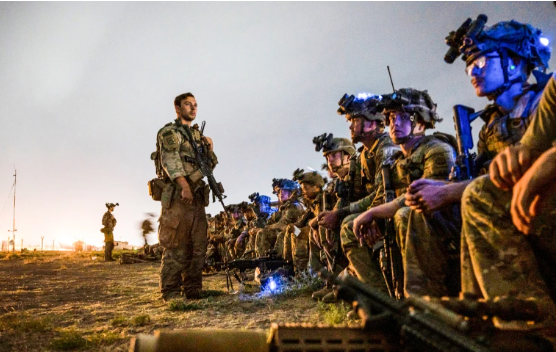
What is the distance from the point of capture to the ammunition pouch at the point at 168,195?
5645 mm

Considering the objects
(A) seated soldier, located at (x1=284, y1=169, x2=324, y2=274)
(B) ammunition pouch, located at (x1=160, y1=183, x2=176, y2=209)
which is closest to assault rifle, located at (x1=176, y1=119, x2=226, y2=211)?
(B) ammunition pouch, located at (x1=160, y1=183, x2=176, y2=209)

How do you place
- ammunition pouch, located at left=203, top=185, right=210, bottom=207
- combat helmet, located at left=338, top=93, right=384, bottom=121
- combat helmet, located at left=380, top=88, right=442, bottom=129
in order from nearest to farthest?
combat helmet, located at left=380, top=88, right=442, bottom=129 < combat helmet, located at left=338, top=93, right=384, bottom=121 < ammunition pouch, located at left=203, top=185, right=210, bottom=207

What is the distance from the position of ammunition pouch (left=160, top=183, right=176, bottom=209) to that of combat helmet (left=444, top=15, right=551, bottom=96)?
4580 mm

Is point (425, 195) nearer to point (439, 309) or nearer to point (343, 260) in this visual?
point (439, 309)

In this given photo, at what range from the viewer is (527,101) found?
259cm

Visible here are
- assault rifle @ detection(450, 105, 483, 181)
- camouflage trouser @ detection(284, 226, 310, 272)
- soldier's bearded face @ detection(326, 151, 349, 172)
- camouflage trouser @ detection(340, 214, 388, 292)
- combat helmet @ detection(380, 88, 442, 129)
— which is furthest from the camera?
camouflage trouser @ detection(284, 226, 310, 272)

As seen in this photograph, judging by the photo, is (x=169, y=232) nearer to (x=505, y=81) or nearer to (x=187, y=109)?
(x=187, y=109)

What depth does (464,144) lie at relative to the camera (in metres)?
2.93

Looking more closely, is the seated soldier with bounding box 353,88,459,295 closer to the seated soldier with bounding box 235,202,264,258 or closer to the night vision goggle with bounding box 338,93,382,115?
the night vision goggle with bounding box 338,93,382,115

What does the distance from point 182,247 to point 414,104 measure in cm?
414

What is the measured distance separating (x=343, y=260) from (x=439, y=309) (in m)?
4.12

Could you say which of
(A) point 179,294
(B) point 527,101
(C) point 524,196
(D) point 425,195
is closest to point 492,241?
(C) point 524,196

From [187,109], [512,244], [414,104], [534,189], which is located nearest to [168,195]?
[187,109]

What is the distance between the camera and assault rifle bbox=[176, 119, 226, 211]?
19.9 ft
